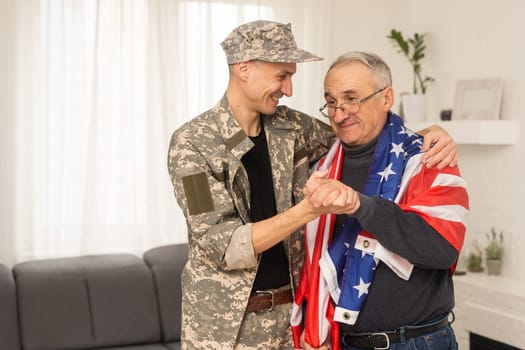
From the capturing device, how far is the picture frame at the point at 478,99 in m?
4.57

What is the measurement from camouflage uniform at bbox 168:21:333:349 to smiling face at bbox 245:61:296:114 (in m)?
0.05

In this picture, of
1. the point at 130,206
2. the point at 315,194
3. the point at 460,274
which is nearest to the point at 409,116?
the point at 460,274

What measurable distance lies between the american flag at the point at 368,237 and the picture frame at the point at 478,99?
2317 mm

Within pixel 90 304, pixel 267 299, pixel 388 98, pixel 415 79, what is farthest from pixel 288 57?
pixel 415 79

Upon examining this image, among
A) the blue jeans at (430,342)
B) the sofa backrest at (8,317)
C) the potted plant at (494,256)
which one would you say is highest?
the blue jeans at (430,342)

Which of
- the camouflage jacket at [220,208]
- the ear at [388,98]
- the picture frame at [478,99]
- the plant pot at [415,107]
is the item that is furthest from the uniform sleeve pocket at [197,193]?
the plant pot at [415,107]

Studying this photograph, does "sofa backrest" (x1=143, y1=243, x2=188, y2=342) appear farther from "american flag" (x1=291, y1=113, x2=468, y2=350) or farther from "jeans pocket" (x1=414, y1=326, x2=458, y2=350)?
"jeans pocket" (x1=414, y1=326, x2=458, y2=350)

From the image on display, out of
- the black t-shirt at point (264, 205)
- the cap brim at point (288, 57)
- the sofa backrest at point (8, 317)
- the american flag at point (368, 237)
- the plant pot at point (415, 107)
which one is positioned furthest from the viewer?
the plant pot at point (415, 107)

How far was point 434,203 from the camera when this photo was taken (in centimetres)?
219

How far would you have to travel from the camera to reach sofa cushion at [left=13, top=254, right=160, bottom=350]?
13.4 feet

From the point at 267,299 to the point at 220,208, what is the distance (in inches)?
13.8

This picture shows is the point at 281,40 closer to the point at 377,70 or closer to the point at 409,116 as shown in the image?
the point at 377,70

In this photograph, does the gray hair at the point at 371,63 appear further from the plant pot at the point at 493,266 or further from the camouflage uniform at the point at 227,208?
the plant pot at the point at 493,266

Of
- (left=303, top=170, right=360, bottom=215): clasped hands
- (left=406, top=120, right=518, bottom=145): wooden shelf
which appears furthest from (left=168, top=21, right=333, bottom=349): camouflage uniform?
(left=406, top=120, right=518, bottom=145): wooden shelf
